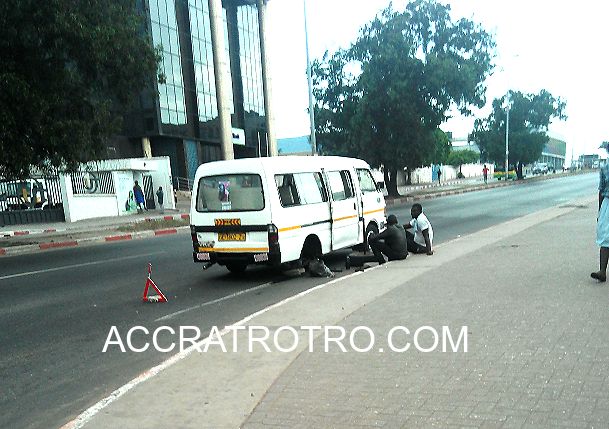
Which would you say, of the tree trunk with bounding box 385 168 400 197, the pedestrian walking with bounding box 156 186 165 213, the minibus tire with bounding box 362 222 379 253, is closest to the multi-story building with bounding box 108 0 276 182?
the pedestrian walking with bounding box 156 186 165 213

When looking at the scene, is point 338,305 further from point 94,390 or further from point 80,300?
point 80,300

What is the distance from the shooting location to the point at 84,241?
632 inches

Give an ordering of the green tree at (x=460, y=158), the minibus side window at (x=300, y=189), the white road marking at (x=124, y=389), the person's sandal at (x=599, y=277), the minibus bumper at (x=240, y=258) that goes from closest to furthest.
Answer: the white road marking at (x=124, y=389) → the person's sandal at (x=599, y=277) → the minibus bumper at (x=240, y=258) → the minibus side window at (x=300, y=189) → the green tree at (x=460, y=158)

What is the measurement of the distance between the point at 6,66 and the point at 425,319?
12.5 metres

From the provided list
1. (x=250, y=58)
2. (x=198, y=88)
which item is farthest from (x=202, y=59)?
(x=250, y=58)

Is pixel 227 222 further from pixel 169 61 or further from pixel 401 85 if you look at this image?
pixel 169 61

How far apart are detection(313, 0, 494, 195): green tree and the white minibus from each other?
22766 millimetres

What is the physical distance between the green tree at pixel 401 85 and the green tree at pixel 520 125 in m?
24.2

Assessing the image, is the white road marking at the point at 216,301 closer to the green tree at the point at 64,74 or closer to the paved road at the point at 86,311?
the paved road at the point at 86,311

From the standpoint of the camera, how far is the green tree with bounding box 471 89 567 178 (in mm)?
55938

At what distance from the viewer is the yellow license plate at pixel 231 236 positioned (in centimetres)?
824

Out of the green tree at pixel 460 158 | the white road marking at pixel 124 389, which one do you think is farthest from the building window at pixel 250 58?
the white road marking at pixel 124 389

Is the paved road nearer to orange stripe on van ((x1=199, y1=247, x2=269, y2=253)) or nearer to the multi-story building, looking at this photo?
orange stripe on van ((x1=199, y1=247, x2=269, y2=253))

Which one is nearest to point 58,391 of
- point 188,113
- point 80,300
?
point 80,300
